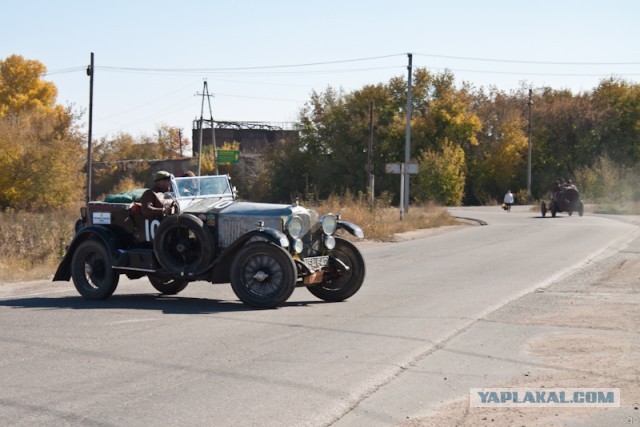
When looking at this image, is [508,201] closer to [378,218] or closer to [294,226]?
[378,218]

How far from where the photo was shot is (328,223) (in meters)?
13.1

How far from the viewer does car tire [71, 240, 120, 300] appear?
43.6ft

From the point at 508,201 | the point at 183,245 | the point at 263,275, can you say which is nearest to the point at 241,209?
the point at 183,245

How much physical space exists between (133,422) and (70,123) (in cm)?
6607

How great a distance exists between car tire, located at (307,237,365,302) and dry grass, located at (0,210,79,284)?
6889mm

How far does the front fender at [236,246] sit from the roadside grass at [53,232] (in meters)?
6.28

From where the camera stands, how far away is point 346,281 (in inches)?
525

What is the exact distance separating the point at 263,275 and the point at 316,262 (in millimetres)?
966

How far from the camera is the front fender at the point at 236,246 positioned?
12055mm

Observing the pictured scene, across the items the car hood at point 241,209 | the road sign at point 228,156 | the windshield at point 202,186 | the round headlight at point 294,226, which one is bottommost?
the round headlight at point 294,226

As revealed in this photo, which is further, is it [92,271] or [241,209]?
[92,271]

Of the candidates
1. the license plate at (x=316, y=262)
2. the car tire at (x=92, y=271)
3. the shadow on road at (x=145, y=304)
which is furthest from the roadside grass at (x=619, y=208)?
the car tire at (x=92, y=271)

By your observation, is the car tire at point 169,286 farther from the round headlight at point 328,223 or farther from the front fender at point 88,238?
the round headlight at point 328,223

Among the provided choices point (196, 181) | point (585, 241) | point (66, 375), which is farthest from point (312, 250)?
point (585, 241)
